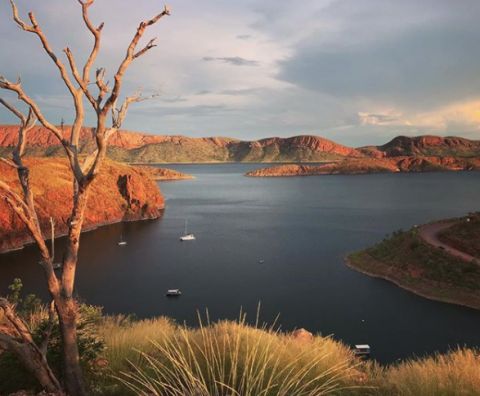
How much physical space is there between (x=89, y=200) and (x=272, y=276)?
193 ft

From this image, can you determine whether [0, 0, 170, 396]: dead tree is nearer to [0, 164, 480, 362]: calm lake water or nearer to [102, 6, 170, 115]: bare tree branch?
[102, 6, 170, 115]: bare tree branch

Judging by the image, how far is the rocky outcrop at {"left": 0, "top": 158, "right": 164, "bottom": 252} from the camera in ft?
238

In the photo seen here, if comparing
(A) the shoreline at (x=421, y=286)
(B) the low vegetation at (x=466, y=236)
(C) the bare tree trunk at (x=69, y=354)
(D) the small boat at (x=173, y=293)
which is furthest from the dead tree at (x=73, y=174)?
(B) the low vegetation at (x=466, y=236)

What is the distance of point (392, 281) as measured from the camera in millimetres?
50250

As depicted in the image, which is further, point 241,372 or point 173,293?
point 173,293

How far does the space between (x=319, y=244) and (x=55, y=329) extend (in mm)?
64510

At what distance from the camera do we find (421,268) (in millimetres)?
49656

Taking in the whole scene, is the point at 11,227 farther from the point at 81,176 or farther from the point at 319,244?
the point at 81,176

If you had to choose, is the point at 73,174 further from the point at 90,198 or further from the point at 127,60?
the point at 90,198

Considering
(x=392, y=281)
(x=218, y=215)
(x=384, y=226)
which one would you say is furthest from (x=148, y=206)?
(x=392, y=281)

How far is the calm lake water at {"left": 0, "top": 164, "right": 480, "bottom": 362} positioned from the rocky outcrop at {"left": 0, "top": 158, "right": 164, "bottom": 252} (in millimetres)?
4638

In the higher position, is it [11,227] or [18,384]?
[18,384]

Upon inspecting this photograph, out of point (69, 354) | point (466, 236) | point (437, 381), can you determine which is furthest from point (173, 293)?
point (437, 381)

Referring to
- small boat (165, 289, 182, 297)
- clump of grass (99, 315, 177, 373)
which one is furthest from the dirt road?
clump of grass (99, 315, 177, 373)
